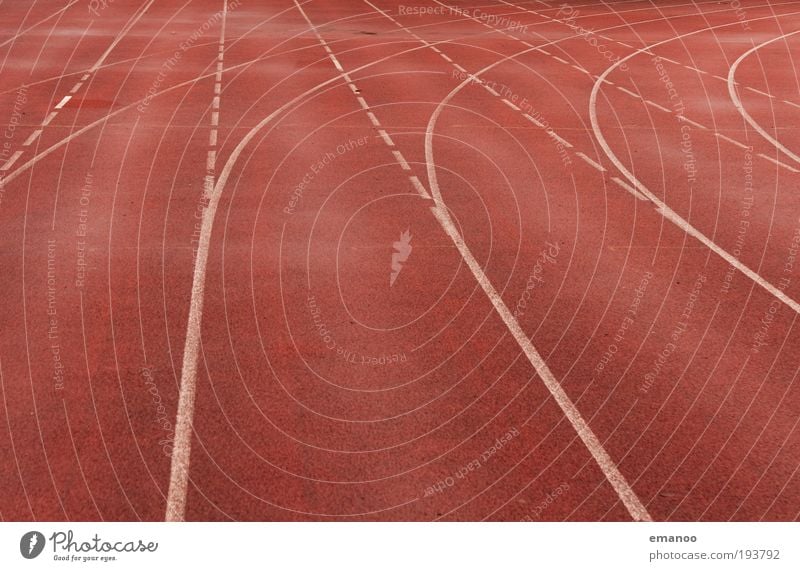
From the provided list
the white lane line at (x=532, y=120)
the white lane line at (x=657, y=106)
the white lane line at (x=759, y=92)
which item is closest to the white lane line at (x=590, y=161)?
the white lane line at (x=532, y=120)

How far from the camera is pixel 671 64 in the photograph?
77.6 feet

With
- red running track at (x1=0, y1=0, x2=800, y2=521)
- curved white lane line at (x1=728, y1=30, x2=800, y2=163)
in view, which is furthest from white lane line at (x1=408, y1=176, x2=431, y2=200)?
curved white lane line at (x1=728, y1=30, x2=800, y2=163)

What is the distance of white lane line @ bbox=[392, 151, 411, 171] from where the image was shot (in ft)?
48.6

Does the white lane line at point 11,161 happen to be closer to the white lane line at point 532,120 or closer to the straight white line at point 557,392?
the straight white line at point 557,392

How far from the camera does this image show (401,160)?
15.2 metres

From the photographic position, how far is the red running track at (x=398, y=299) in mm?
7043

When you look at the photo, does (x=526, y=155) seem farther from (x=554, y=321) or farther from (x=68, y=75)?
(x=68, y=75)

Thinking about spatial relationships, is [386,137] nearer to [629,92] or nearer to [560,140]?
[560,140]

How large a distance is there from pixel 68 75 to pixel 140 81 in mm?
2116

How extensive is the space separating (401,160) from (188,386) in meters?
7.75

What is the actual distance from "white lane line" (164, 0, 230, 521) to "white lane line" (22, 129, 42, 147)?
14.0 ft

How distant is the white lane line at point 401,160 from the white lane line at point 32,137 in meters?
6.41

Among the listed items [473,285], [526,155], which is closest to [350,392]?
[473,285]

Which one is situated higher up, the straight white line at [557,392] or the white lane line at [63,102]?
the white lane line at [63,102]
